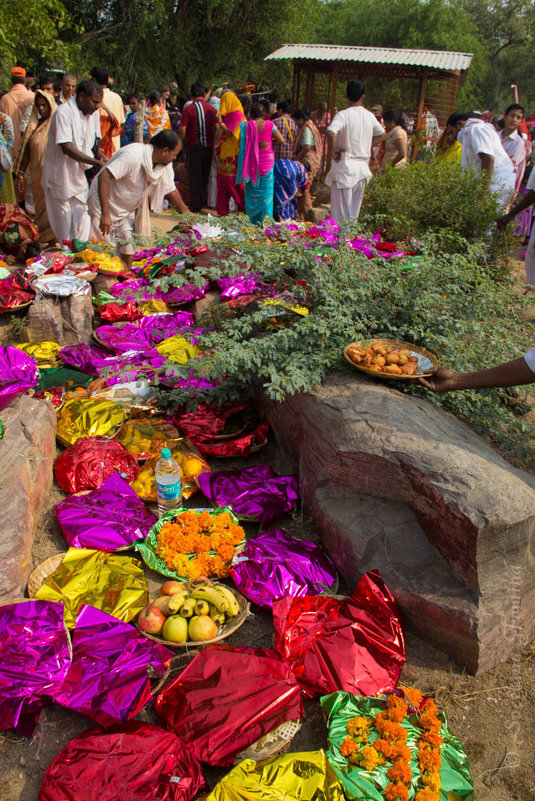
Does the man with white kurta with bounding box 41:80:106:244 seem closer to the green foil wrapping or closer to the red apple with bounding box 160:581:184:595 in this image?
the red apple with bounding box 160:581:184:595

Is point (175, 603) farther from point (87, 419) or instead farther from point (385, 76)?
point (385, 76)

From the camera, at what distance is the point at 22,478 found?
2.59m

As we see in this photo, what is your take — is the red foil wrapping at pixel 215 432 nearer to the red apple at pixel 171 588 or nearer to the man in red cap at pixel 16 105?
the red apple at pixel 171 588

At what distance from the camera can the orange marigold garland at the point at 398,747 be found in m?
1.73

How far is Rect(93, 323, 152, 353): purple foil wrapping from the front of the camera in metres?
4.40

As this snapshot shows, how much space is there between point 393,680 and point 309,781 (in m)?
0.54

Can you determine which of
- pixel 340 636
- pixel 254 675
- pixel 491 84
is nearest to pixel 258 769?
pixel 254 675

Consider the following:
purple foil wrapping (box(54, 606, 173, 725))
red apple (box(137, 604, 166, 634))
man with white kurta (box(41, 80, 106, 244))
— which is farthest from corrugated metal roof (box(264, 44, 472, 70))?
purple foil wrapping (box(54, 606, 173, 725))

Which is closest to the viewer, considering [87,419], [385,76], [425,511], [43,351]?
[425,511]

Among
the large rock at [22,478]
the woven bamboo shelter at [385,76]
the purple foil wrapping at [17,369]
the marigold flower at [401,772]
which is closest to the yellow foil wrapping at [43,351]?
the purple foil wrapping at [17,369]

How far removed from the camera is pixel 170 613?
229 cm

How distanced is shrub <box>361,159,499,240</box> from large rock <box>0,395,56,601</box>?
3.87 meters

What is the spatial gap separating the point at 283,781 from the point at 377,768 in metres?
0.30

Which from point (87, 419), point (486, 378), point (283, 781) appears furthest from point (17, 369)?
point (283, 781)
